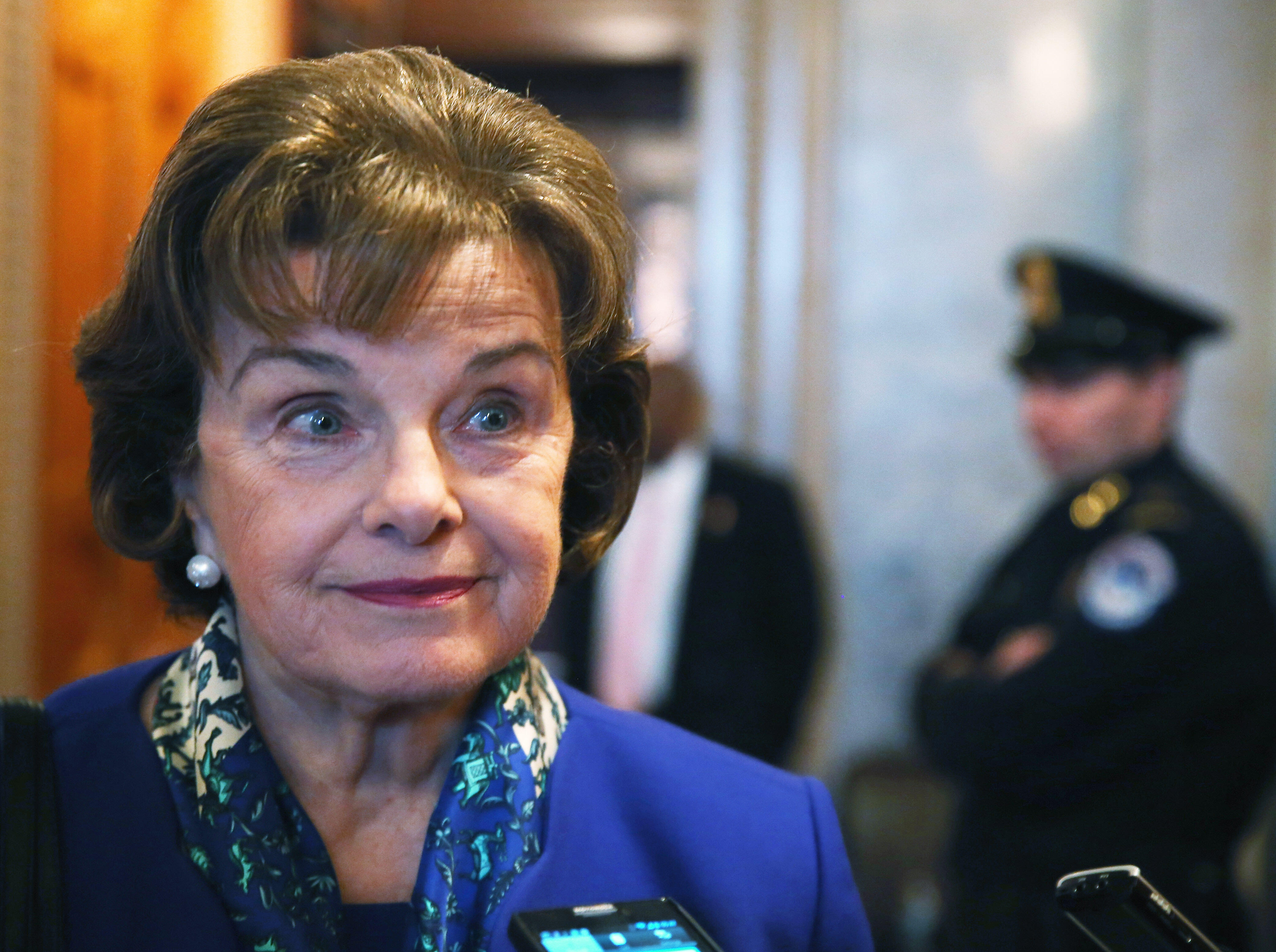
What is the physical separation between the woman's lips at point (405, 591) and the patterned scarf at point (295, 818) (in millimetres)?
184

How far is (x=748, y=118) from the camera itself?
3.63m

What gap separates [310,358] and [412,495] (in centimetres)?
13

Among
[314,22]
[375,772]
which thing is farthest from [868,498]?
[375,772]

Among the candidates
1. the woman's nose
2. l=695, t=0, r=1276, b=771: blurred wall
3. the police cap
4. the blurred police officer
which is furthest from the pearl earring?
l=695, t=0, r=1276, b=771: blurred wall

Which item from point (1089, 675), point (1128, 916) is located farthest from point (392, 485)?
point (1089, 675)

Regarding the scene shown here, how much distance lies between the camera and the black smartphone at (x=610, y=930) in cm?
80

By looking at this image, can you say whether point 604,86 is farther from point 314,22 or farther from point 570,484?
point 570,484

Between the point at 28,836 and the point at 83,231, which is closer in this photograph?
the point at 28,836

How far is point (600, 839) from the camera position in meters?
1.10

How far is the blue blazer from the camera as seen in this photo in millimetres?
966

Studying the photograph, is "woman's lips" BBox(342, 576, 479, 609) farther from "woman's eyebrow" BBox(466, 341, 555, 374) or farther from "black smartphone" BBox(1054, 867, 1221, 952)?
"black smartphone" BBox(1054, 867, 1221, 952)

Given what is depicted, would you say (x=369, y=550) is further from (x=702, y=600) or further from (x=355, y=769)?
(x=702, y=600)

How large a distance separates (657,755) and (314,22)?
2172 millimetres

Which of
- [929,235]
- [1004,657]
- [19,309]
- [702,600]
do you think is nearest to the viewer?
[19,309]
